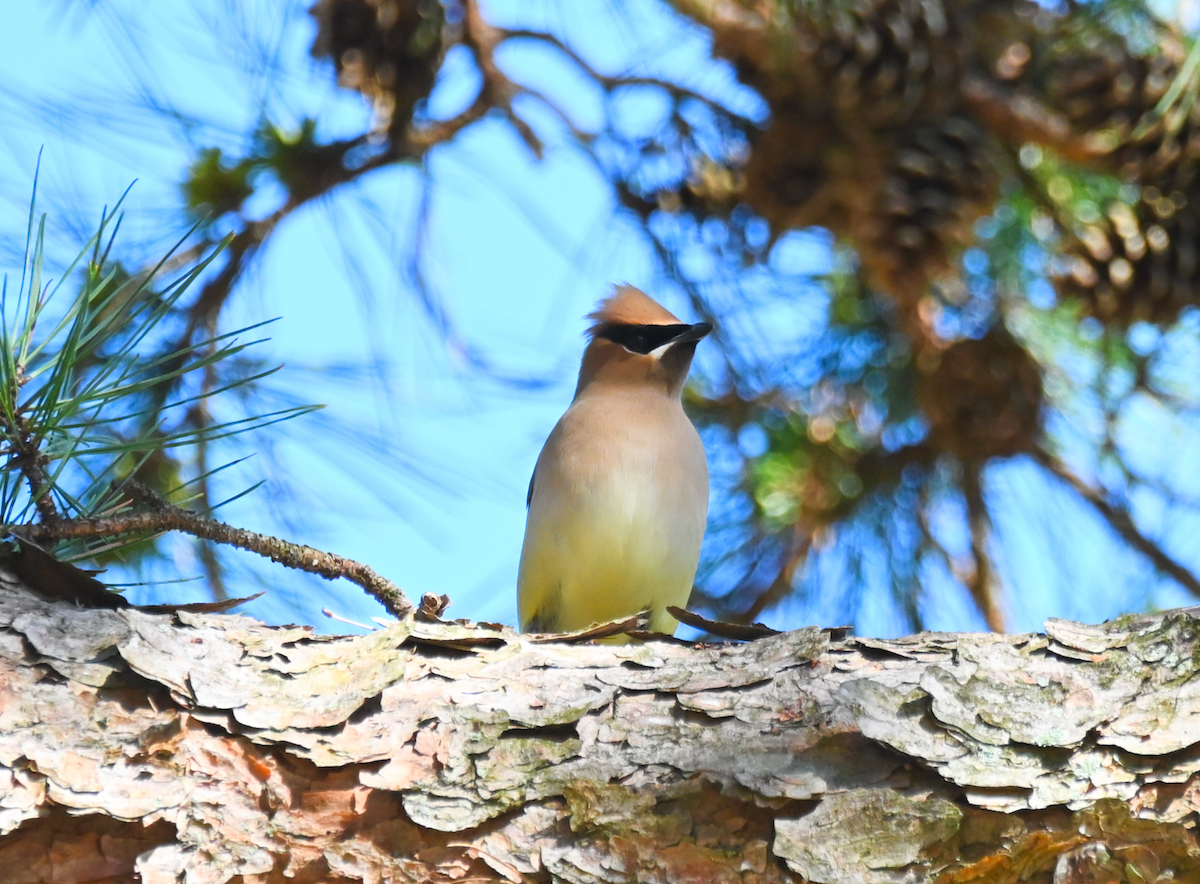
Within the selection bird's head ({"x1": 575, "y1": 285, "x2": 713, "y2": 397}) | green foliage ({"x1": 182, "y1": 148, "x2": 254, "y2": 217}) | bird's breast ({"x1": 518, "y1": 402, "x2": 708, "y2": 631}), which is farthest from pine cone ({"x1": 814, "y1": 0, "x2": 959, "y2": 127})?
green foliage ({"x1": 182, "y1": 148, "x2": 254, "y2": 217})

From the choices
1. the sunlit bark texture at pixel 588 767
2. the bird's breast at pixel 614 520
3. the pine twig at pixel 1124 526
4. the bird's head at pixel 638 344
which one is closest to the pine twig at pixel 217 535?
the sunlit bark texture at pixel 588 767

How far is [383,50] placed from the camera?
3809 millimetres

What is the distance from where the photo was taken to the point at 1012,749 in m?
1.92

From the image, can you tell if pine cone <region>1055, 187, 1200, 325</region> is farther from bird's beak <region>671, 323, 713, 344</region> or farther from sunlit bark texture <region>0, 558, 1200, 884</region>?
sunlit bark texture <region>0, 558, 1200, 884</region>

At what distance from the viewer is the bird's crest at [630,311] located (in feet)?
13.7

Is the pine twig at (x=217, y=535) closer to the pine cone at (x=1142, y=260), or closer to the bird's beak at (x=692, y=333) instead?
the bird's beak at (x=692, y=333)

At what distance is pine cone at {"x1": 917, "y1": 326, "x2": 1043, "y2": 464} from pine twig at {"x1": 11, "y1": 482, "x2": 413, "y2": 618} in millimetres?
2335

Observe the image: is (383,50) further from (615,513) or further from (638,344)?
(615,513)

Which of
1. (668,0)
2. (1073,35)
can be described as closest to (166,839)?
(668,0)

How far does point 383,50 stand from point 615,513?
1.48 metres

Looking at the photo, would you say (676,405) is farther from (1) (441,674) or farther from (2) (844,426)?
(1) (441,674)

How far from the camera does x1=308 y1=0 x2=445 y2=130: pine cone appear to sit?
3.81 m

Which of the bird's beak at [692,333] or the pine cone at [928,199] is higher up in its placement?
the pine cone at [928,199]

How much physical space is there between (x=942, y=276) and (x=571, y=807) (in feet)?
8.72
